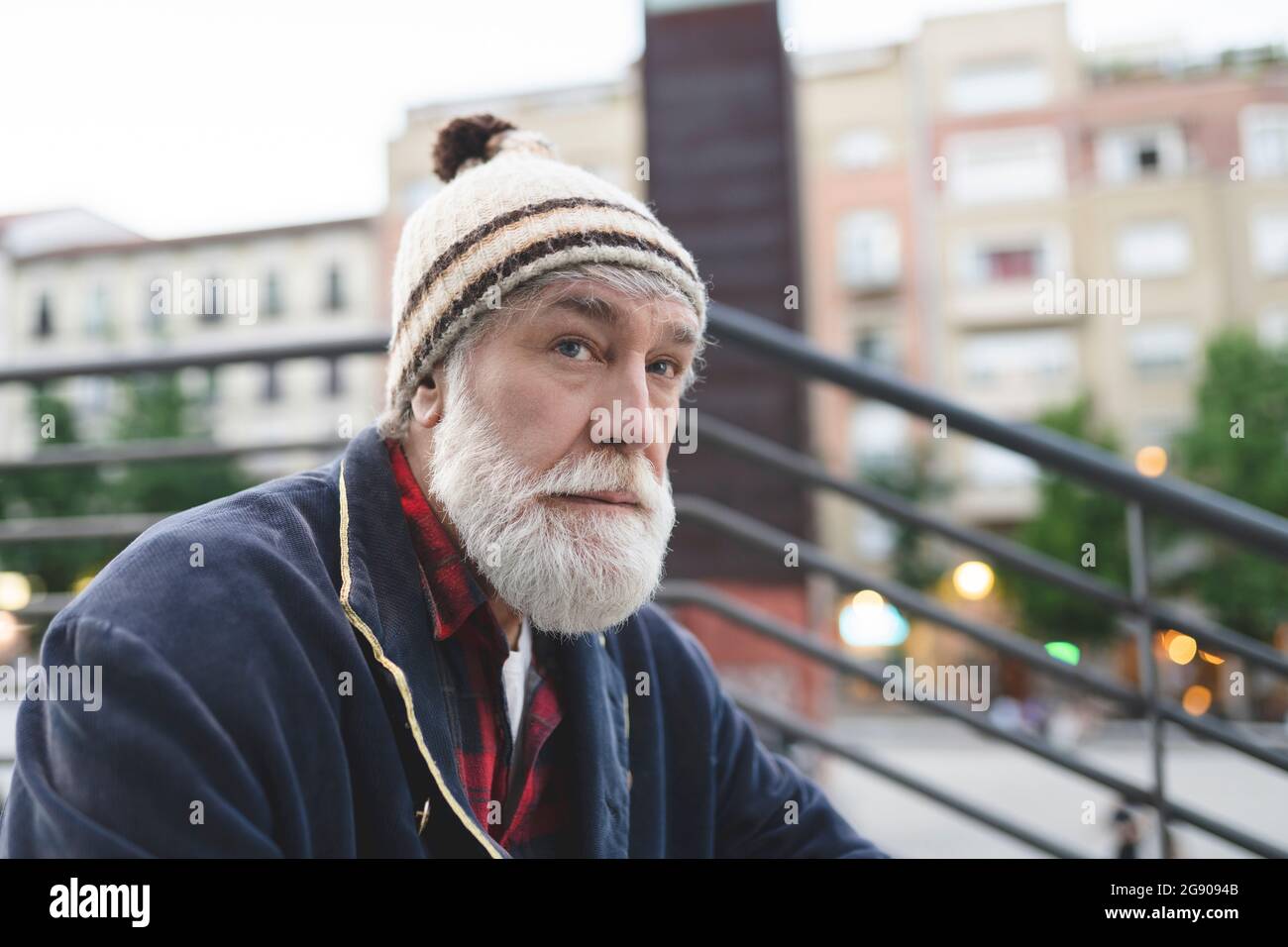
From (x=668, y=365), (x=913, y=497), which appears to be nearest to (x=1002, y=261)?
(x=913, y=497)

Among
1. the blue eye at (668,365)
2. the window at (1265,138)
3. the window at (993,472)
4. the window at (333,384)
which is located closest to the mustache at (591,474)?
the blue eye at (668,365)

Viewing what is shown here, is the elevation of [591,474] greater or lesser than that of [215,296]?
lesser

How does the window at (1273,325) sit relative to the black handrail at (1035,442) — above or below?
above

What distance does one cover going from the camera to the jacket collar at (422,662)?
3.56ft

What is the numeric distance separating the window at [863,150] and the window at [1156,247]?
5730 millimetres

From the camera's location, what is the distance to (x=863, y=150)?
78.2 ft

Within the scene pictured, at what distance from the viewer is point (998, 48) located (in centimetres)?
2303

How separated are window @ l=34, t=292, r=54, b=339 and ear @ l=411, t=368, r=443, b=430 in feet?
94.2

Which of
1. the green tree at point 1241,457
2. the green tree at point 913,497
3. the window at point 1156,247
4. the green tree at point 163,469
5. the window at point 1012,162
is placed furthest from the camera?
the window at point 1012,162

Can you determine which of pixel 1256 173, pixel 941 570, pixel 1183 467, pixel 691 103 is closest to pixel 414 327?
pixel 691 103

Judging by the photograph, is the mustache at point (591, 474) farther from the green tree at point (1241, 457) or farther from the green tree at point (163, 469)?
the green tree at point (1241, 457)

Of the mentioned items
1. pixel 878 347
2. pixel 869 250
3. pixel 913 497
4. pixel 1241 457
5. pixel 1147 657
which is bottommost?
pixel 913 497

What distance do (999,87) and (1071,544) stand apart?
11054 millimetres

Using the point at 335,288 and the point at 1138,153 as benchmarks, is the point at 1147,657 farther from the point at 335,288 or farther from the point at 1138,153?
the point at 335,288
